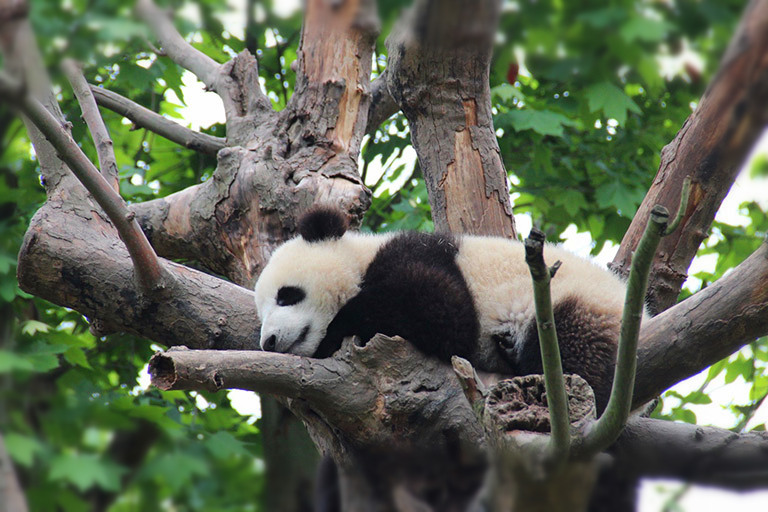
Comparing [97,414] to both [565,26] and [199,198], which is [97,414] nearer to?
[565,26]

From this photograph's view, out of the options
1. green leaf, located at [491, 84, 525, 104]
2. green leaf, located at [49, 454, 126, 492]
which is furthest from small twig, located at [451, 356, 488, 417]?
green leaf, located at [491, 84, 525, 104]

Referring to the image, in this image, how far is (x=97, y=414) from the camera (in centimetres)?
97

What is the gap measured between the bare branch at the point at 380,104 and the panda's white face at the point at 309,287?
149cm

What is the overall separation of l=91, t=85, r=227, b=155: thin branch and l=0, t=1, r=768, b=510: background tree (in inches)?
0.8

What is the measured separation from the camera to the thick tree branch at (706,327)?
88.4 inches

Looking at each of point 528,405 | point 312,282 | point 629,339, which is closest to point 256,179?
point 312,282

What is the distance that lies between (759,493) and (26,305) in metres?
3.58

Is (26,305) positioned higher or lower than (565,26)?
higher

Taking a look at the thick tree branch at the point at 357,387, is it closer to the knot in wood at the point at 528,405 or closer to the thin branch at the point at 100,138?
the knot in wood at the point at 528,405

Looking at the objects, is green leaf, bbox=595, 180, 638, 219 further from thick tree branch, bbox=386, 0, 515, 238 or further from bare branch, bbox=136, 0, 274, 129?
bare branch, bbox=136, 0, 274, 129

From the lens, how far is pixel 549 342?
5.45ft

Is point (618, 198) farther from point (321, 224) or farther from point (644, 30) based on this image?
point (644, 30)

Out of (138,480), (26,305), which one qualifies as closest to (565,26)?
(138,480)

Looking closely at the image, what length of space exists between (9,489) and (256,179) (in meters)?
3.03
